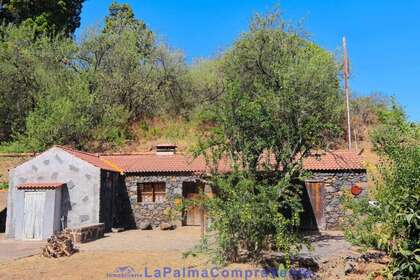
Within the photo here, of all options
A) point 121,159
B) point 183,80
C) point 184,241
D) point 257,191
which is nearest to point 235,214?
point 257,191

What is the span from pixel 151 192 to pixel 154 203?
572 millimetres

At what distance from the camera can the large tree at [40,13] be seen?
35188mm

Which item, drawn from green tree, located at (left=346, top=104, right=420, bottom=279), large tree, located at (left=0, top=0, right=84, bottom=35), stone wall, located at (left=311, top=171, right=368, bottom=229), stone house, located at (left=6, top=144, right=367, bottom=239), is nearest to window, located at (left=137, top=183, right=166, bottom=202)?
stone house, located at (left=6, top=144, right=367, bottom=239)

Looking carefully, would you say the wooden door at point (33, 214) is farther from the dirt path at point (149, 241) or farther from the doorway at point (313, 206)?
the doorway at point (313, 206)

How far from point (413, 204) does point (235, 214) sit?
163 inches

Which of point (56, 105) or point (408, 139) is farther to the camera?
point (56, 105)

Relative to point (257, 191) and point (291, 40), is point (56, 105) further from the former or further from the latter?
point (257, 191)

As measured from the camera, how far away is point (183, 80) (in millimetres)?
34469

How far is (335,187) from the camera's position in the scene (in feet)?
64.8

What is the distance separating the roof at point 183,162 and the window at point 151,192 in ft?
2.58

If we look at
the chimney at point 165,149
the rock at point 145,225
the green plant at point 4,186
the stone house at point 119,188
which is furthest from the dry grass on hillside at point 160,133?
the rock at point 145,225

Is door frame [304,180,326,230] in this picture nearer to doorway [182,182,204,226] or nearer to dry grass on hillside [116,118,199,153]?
doorway [182,182,204,226]

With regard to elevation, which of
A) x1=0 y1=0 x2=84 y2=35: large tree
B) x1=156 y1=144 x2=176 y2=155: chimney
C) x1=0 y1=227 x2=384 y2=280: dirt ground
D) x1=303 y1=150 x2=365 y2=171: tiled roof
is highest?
x1=0 y1=0 x2=84 y2=35: large tree

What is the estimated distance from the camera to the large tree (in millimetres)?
35188
